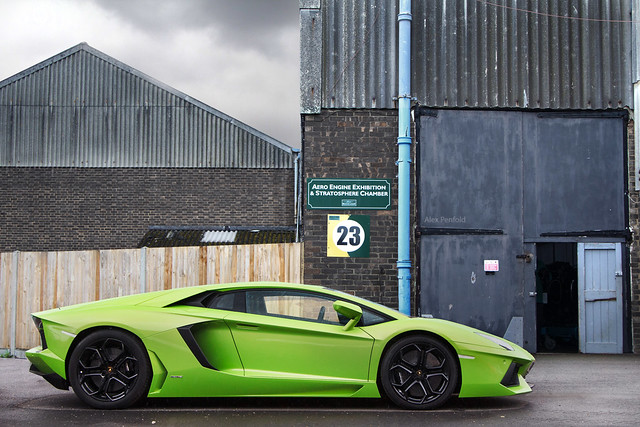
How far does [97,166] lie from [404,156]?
14.7 metres

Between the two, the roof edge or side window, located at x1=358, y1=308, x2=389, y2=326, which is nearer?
side window, located at x1=358, y1=308, x2=389, y2=326

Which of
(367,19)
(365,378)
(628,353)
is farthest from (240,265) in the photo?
(628,353)

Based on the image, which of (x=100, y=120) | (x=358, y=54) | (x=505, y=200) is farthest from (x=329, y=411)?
(x=100, y=120)

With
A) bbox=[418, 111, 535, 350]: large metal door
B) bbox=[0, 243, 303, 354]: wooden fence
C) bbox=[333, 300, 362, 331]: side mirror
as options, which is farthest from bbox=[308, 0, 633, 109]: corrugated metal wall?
bbox=[333, 300, 362, 331]: side mirror

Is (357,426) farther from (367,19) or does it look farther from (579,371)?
(367,19)

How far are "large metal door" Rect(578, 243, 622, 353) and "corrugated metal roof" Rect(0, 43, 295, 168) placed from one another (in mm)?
13775

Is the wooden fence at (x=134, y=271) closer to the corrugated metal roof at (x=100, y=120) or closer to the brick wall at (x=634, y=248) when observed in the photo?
the brick wall at (x=634, y=248)

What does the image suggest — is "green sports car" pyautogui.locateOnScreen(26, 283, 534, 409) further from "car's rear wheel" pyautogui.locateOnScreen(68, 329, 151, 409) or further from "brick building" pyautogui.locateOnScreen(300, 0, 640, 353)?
"brick building" pyautogui.locateOnScreen(300, 0, 640, 353)

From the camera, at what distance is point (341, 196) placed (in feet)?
39.3

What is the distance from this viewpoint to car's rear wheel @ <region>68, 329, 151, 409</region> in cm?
651

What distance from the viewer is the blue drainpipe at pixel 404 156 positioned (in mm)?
11539

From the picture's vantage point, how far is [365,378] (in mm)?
6559

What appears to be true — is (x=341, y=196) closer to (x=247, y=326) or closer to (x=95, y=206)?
(x=247, y=326)

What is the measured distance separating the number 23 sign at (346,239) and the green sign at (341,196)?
0.25m
